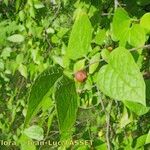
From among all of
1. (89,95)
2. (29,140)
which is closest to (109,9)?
(89,95)

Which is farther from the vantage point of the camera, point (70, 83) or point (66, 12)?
point (66, 12)

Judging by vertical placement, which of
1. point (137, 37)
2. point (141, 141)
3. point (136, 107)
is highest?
point (137, 37)

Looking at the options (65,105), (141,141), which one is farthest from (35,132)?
(65,105)

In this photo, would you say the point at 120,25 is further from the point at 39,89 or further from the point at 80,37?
the point at 39,89

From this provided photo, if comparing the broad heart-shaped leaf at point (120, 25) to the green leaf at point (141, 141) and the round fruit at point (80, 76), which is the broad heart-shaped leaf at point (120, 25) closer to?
the round fruit at point (80, 76)

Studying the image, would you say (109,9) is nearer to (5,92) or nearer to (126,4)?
(126,4)

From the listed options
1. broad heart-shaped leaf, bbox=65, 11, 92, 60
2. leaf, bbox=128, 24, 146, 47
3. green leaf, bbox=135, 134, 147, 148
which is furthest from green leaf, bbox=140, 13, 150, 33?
green leaf, bbox=135, 134, 147, 148
